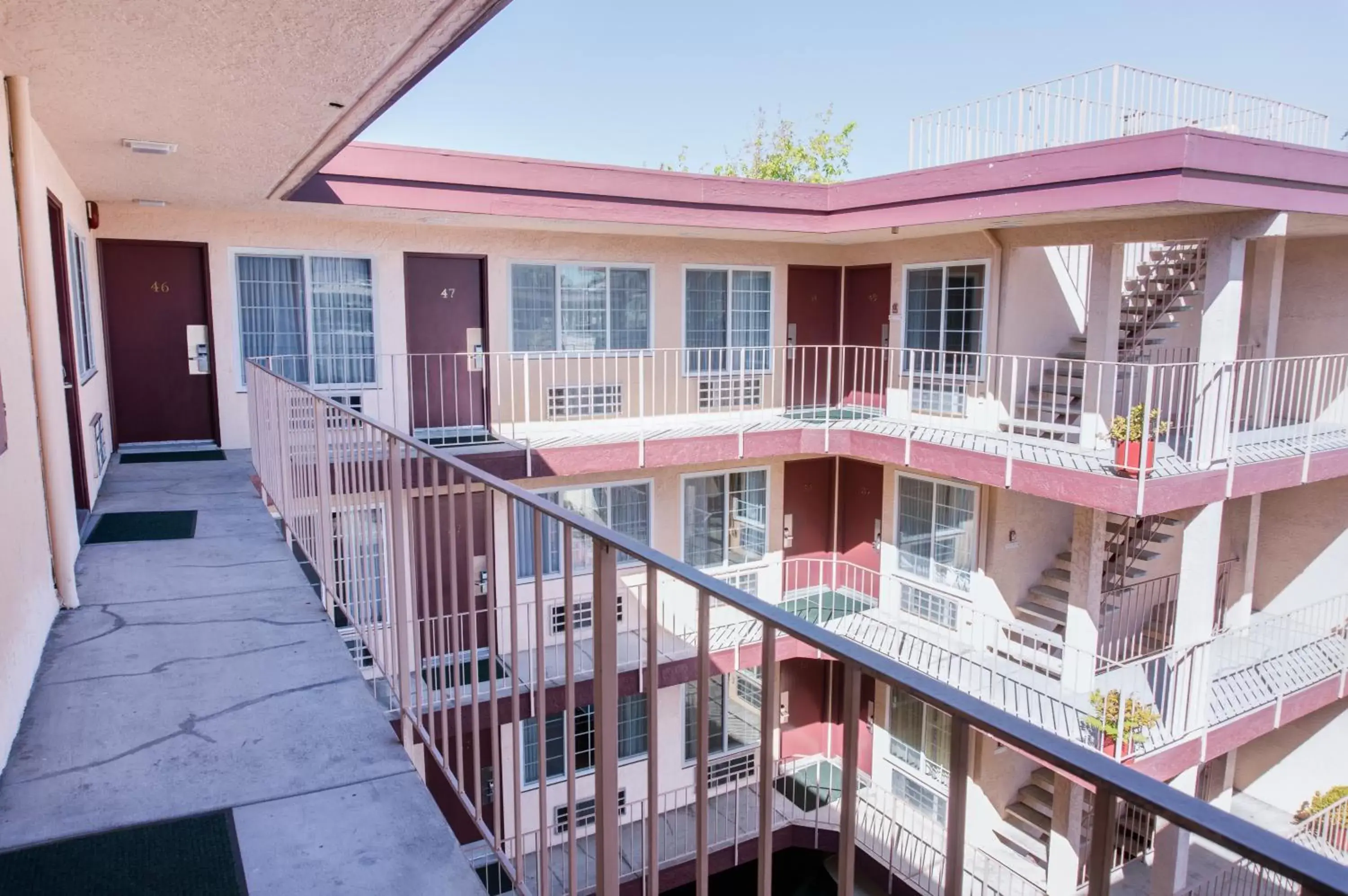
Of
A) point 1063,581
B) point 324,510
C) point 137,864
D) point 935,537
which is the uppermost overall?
point 324,510

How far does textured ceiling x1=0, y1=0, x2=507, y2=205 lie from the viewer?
365 centimetres

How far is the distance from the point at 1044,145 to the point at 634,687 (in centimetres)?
961

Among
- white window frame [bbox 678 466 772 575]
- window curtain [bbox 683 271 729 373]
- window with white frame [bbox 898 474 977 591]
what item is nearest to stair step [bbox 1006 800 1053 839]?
window with white frame [bbox 898 474 977 591]

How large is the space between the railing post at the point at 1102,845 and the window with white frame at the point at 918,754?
1216 cm

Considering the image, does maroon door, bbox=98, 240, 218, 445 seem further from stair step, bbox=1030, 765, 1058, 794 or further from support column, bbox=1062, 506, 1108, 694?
stair step, bbox=1030, 765, 1058, 794

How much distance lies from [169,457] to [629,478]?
19.7ft

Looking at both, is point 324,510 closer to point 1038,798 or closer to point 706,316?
point 706,316

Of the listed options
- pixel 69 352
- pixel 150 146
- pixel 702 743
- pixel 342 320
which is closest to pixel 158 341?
pixel 342 320

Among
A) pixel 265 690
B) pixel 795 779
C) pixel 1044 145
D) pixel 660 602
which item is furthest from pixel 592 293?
pixel 265 690

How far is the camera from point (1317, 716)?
13.2 meters

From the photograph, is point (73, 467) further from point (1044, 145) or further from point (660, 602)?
point (1044, 145)

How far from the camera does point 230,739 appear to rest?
3.32 m

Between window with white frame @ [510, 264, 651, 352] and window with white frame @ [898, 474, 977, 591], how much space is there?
16.0 ft

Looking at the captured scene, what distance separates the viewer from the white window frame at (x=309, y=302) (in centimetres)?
1094
